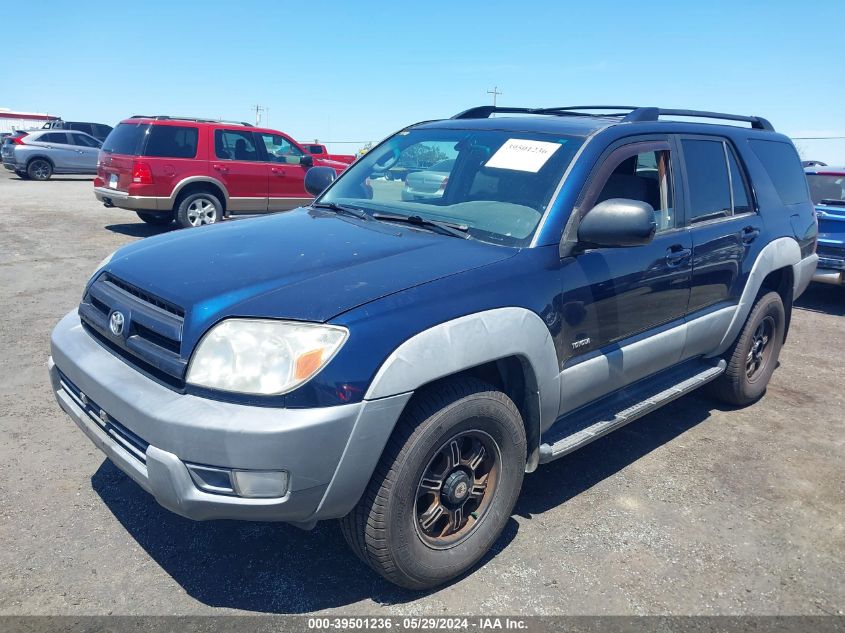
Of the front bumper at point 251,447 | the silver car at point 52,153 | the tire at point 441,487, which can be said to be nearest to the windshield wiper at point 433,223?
the tire at point 441,487

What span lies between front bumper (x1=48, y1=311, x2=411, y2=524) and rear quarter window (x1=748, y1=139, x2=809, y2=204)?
3.74 meters

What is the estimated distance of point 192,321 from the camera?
2.43 meters

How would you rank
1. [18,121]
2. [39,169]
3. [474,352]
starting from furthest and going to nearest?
[18,121] → [39,169] → [474,352]

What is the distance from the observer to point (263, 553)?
2996 mm

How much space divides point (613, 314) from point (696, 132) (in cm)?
159

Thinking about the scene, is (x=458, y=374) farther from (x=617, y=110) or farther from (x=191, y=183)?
(x=191, y=183)

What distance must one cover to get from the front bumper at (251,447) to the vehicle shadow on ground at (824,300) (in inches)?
305

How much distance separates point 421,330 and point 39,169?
2361 centimetres

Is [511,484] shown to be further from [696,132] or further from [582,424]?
[696,132]

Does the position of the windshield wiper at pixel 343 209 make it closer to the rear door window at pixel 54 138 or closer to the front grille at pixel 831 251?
the front grille at pixel 831 251

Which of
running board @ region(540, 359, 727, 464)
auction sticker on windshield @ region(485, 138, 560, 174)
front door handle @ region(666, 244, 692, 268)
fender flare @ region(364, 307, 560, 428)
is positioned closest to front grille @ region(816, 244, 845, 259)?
running board @ region(540, 359, 727, 464)

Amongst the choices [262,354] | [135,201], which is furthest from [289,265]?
[135,201]

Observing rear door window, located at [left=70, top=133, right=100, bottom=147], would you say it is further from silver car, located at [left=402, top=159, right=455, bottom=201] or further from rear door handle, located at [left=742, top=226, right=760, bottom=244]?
rear door handle, located at [left=742, top=226, right=760, bottom=244]

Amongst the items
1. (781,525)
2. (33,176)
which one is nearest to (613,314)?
(781,525)
